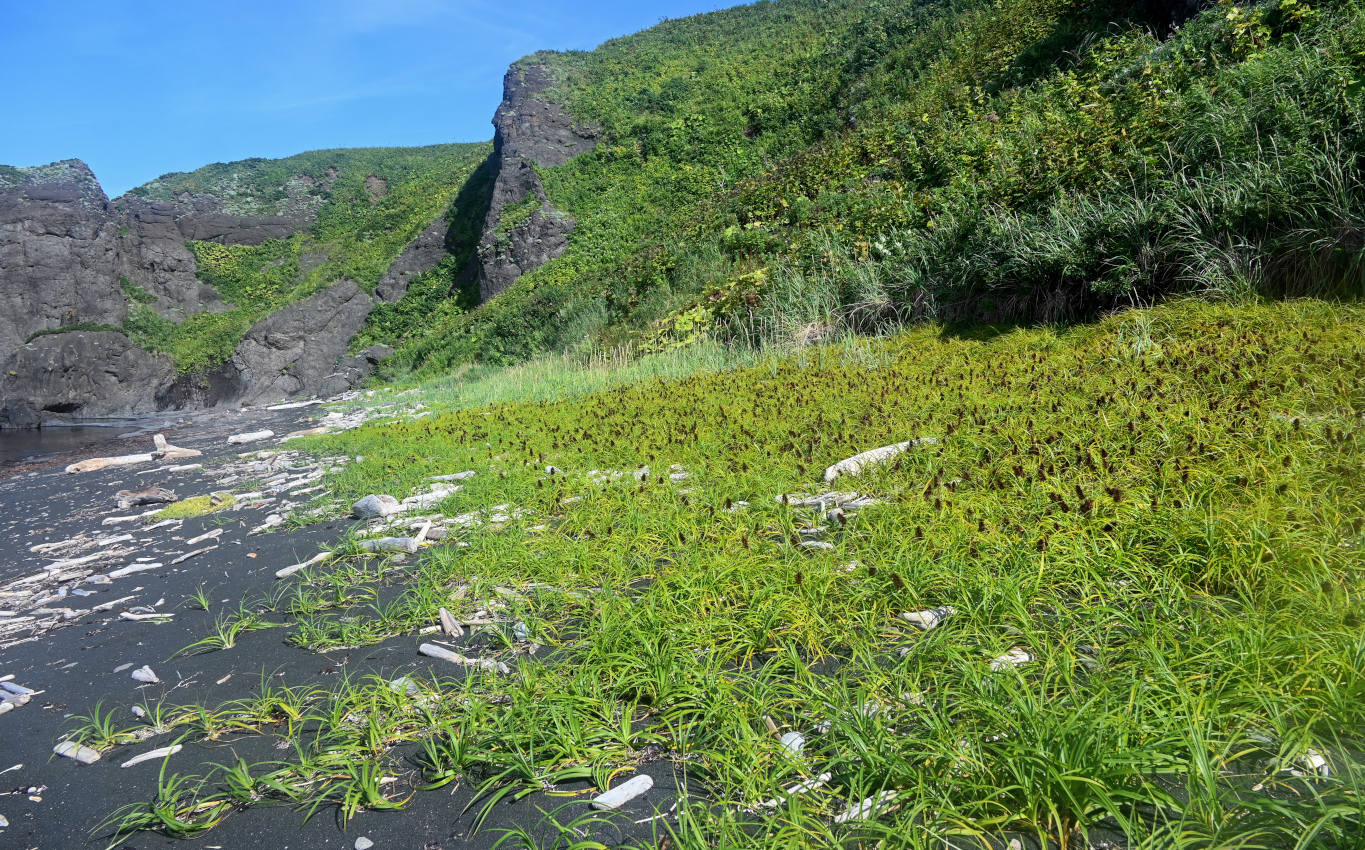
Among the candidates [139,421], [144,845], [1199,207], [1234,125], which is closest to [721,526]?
[144,845]

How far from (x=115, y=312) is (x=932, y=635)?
47295mm

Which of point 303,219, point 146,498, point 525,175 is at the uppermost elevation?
point 303,219

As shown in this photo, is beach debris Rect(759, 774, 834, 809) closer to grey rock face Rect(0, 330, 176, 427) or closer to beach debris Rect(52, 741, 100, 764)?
beach debris Rect(52, 741, 100, 764)

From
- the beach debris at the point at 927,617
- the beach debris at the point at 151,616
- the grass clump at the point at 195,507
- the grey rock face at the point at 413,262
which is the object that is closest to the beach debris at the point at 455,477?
the grass clump at the point at 195,507

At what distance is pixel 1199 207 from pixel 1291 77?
1.88m

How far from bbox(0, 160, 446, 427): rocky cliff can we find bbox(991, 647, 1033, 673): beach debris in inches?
1218

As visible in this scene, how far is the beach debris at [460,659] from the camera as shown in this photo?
9.13 ft

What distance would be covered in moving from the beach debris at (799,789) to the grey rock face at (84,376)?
35.3 metres

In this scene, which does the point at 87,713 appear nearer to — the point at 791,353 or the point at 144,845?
the point at 144,845

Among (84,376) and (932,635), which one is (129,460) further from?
(84,376)

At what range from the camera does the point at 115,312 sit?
121 ft

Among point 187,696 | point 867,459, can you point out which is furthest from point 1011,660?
point 187,696

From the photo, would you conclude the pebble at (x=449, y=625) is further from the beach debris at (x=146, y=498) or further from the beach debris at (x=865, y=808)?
the beach debris at (x=146, y=498)

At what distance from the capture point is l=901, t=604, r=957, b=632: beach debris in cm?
272
